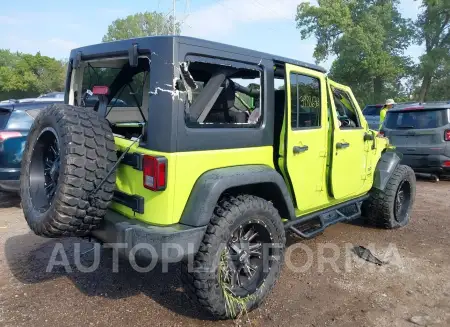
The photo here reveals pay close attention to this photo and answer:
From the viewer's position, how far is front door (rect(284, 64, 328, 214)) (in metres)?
3.51

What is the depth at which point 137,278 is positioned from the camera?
148 inches

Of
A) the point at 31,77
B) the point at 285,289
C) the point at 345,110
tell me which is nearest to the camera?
the point at 285,289

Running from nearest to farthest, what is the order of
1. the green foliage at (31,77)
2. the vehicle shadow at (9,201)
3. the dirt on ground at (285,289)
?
the dirt on ground at (285,289) → the vehicle shadow at (9,201) → the green foliage at (31,77)

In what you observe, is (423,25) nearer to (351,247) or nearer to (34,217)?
(351,247)

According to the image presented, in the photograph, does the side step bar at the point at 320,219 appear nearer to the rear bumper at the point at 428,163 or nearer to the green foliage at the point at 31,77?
the rear bumper at the point at 428,163

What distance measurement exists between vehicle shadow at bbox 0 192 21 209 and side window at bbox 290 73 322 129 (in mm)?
5043

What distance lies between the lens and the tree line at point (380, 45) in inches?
1057

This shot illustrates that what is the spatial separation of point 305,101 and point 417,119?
592cm

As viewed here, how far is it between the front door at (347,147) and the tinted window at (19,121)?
4.58 m

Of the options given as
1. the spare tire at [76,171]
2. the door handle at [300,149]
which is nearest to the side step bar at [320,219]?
the door handle at [300,149]

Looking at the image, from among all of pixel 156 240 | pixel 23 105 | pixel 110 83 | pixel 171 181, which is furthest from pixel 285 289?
pixel 23 105

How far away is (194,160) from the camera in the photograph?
8.93 feet

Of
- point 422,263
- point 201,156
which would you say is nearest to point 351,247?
point 422,263

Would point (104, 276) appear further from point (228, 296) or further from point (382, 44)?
point (382, 44)
